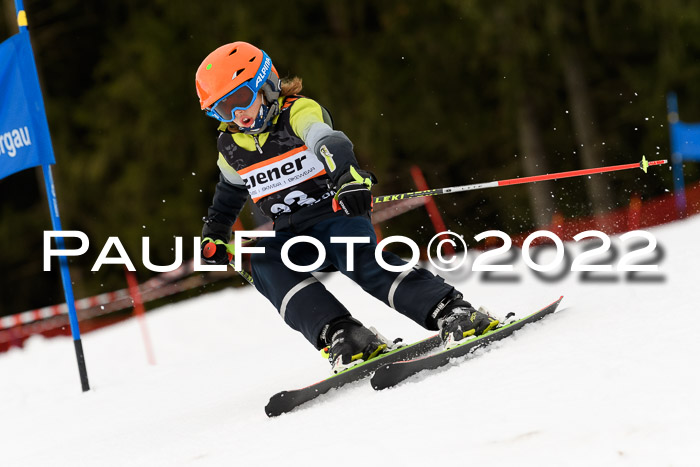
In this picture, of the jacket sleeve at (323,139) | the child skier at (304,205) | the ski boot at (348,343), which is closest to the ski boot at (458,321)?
the child skier at (304,205)

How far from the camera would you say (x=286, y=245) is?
10.9ft

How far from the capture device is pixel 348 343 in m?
3.13

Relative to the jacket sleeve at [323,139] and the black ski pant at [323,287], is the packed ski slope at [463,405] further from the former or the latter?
the jacket sleeve at [323,139]

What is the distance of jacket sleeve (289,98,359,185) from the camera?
2.96 meters

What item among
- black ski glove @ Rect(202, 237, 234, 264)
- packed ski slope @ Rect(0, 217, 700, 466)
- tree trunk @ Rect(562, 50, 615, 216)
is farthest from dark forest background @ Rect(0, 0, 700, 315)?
black ski glove @ Rect(202, 237, 234, 264)

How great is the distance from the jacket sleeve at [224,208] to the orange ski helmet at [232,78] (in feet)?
1.72

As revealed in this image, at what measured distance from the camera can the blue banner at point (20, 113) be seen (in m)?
5.18

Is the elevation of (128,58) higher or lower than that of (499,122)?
higher

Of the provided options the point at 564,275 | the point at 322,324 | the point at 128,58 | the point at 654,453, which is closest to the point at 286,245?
the point at 322,324

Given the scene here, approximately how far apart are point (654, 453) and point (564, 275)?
11.8 ft

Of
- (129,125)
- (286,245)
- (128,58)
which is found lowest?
(286,245)

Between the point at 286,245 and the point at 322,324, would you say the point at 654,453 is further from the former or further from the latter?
the point at 286,245

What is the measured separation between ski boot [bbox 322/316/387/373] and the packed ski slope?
152 mm

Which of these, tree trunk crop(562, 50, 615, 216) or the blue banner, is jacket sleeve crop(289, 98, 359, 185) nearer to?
the blue banner
